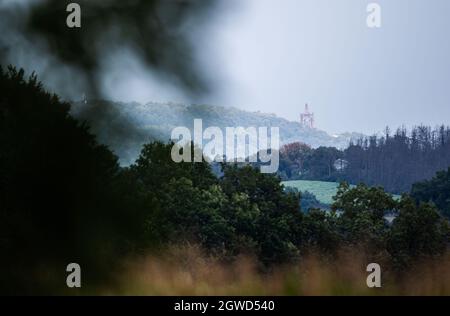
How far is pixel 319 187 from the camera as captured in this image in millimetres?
105438

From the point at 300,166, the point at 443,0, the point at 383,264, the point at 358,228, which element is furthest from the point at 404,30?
the point at 300,166

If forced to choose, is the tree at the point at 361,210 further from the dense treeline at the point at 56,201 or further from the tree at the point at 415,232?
the dense treeline at the point at 56,201

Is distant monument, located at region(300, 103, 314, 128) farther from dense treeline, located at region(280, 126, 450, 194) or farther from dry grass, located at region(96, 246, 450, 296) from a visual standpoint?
dry grass, located at region(96, 246, 450, 296)

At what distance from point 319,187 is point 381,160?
824 cm

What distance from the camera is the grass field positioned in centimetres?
10356

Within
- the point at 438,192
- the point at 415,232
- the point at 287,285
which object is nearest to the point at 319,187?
the point at 438,192

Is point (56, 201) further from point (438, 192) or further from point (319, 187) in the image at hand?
point (319, 187)

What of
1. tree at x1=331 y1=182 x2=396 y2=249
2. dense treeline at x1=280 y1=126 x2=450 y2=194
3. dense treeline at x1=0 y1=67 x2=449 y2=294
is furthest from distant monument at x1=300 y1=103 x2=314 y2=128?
dense treeline at x1=0 y1=67 x2=449 y2=294

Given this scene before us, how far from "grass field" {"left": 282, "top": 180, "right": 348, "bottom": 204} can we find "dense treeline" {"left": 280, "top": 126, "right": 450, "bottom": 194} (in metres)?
1.00

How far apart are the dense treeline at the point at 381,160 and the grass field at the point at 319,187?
1002mm

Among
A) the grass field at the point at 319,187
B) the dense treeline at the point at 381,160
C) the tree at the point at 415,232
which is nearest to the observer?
the tree at the point at 415,232

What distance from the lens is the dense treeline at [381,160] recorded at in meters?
104

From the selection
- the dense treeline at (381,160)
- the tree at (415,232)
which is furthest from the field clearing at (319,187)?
the tree at (415,232)
